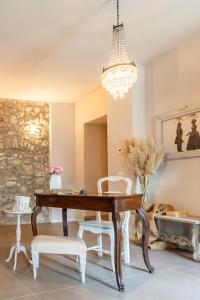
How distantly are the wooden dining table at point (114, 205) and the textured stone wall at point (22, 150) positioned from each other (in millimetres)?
3743

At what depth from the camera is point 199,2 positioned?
11.5 feet

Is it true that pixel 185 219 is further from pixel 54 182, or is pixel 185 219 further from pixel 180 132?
pixel 54 182

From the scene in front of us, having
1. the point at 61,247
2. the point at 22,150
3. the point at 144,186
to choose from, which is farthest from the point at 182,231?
the point at 22,150

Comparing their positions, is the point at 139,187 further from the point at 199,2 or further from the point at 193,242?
the point at 199,2

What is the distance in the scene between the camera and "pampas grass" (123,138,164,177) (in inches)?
187

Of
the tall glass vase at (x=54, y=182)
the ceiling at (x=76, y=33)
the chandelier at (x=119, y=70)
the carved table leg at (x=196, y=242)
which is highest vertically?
the ceiling at (x=76, y=33)

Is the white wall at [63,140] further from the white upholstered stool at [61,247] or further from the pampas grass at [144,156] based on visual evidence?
the white upholstered stool at [61,247]

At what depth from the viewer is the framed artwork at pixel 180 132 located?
437 cm

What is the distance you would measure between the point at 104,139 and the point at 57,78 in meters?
2.44

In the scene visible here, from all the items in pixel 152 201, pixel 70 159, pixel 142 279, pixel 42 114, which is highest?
pixel 42 114

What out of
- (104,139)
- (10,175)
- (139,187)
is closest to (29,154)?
(10,175)

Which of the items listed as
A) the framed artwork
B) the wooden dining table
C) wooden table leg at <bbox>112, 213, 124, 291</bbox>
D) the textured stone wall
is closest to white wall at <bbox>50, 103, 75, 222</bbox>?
the textured stone wall

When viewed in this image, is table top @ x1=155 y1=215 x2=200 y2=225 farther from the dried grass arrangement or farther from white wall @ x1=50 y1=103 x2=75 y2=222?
white wall @ x1=50 y1=103 x2=75 y2=222

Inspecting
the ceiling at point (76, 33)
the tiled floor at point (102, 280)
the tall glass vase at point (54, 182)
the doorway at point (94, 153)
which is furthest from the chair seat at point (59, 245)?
the doorway at point (94, 153)
